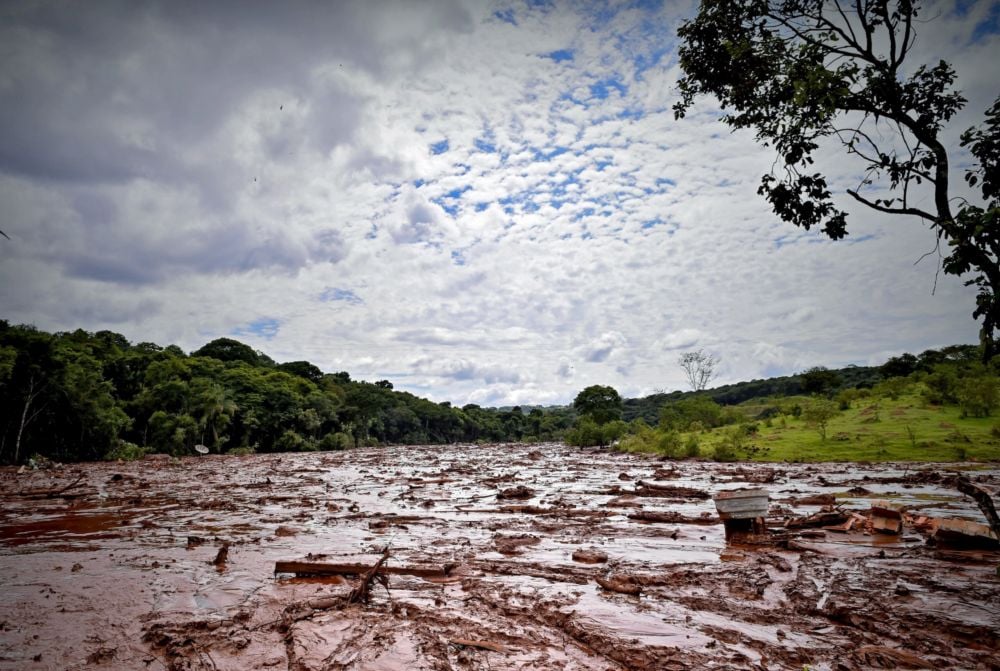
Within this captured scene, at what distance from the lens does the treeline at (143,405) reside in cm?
3341

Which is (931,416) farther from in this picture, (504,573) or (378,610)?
(378,610)

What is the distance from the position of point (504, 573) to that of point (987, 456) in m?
28.2

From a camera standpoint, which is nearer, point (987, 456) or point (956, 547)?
point (956, 547)

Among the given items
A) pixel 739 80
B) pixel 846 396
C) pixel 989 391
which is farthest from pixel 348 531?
pixel 846 396

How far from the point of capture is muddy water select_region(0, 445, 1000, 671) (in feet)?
16.1

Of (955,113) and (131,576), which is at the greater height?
(955,113)

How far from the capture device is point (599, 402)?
71.4 meters

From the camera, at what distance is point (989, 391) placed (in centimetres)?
2841

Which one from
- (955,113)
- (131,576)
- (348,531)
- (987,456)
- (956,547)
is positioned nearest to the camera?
(955,113)

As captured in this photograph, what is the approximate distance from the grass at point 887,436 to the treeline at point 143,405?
43.6 m

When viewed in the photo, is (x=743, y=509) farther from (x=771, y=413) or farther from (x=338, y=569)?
(x=771, y=413)

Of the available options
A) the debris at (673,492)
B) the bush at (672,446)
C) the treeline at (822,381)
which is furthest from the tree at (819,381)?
the debris at (673,492)

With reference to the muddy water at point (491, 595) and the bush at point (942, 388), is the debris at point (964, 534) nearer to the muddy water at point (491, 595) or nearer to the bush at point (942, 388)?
the muddy water at point (491, 595)

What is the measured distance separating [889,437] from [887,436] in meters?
0.22
